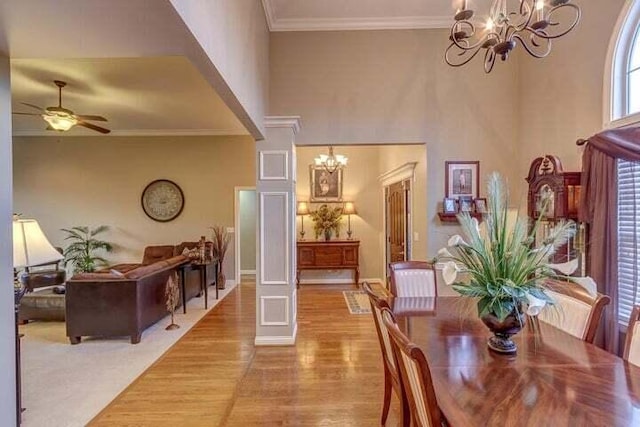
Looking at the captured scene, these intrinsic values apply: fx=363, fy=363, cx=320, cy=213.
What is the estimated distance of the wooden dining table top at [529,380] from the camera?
129 cm

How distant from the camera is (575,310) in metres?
2.32

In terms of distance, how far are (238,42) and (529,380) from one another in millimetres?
2820

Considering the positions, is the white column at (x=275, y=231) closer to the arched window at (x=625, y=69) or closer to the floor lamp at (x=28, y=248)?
the floor lamp at (x=28, y=248)

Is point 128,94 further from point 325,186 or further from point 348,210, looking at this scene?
point 348,210

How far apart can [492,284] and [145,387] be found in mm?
3051

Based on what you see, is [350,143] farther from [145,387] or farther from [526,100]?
[145,387]

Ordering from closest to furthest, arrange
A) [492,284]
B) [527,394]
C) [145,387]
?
[527,394], [492,284], [145,387]

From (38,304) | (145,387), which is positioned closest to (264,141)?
(145,387)

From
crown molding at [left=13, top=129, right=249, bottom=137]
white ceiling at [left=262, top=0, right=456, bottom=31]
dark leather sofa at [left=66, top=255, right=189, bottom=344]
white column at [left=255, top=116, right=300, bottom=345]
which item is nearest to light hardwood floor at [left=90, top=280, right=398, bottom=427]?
white column at [left=255, top=116, right=300, bottom=345]

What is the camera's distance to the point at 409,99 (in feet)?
14.9

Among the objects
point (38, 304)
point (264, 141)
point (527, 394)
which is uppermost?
point (264, 141)

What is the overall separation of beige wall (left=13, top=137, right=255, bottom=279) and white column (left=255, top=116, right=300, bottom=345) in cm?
370

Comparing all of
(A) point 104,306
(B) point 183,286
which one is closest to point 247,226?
(B) point 183,286

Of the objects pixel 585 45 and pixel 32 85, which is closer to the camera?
pixel 585 45
